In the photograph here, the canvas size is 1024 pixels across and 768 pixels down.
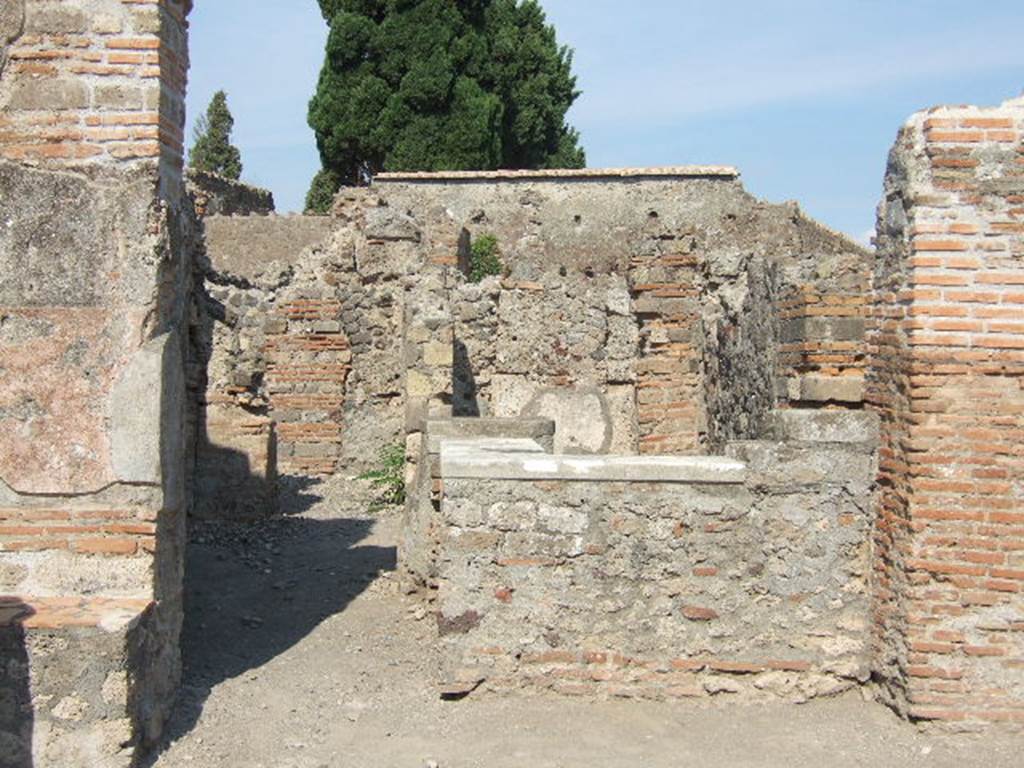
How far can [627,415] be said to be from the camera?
10812 mm

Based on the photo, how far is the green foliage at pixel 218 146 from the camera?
36.0 metres

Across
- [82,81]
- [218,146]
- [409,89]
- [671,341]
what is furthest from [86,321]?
[218,146]

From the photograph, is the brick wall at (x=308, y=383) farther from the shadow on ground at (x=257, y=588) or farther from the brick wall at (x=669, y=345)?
the brick wall at (x=669, y=345)

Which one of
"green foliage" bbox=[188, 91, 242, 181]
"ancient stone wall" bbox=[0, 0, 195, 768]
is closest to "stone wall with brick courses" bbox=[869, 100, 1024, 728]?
"ancient stone wall" bbox=[0, 0, 195, 768]

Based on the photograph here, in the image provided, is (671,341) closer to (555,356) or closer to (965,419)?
(555,356)

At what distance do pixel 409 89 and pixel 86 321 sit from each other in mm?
22505

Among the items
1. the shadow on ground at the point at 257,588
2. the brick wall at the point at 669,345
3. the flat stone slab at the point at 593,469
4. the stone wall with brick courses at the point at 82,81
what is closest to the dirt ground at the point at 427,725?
the shadow on ground at the point at 257,588

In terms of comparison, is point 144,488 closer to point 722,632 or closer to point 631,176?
point 722,632

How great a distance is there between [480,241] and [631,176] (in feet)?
12.1

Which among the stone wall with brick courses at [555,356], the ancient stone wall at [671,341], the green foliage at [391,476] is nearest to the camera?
the ancient stone wall at [671,341]

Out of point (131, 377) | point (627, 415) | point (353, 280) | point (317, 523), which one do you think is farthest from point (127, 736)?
point (353, 280)

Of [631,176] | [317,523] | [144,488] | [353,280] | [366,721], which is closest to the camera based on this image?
[144,488]

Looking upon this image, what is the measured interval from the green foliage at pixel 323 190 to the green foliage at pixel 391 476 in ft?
55.0

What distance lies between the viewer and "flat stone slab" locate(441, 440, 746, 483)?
5.01 meters
